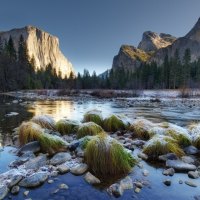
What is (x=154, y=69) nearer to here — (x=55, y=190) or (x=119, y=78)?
(x=119, y=78)

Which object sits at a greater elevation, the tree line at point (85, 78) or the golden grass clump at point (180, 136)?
the tree line at point (85, 78)

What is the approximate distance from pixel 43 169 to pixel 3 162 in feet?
4.48

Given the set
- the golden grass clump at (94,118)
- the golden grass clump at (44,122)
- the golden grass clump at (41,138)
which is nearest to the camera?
the golden grass clump at (41,138)

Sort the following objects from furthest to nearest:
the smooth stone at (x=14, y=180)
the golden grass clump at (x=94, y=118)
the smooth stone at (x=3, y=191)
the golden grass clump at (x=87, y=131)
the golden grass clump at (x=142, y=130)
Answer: the golden grass clump at (x=94, y=118)
the golden grass clump at (x=142, y=130)
the golden grass clump at (x=87, y=131)
the smooth stone at (x=14, y=180)
the smooth stone at (x=3, y=191)

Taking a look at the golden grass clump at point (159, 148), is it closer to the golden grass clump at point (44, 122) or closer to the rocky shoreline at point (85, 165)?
the rocky shoreline at point (85, 165)

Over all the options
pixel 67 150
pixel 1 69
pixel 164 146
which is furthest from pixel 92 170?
pixel 1 69

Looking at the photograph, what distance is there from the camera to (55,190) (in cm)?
468

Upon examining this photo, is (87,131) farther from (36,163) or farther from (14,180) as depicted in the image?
(14,180)

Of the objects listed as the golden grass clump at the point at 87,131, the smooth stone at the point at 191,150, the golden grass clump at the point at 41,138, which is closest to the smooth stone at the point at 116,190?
the golden grass clump at the point at 41,138

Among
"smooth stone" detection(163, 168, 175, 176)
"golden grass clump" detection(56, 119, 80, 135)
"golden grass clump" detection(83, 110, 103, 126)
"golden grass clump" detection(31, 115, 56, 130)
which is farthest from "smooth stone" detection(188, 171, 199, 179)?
"golden grass clump" detection(31, 115, 56, 130)

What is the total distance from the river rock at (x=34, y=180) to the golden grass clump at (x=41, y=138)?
6.13ft

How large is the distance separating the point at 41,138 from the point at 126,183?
11.1 feet

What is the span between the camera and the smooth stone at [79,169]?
5504mm

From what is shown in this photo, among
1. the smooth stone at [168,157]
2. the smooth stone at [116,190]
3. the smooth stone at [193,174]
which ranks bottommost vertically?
the smooth stone at [116,190]
